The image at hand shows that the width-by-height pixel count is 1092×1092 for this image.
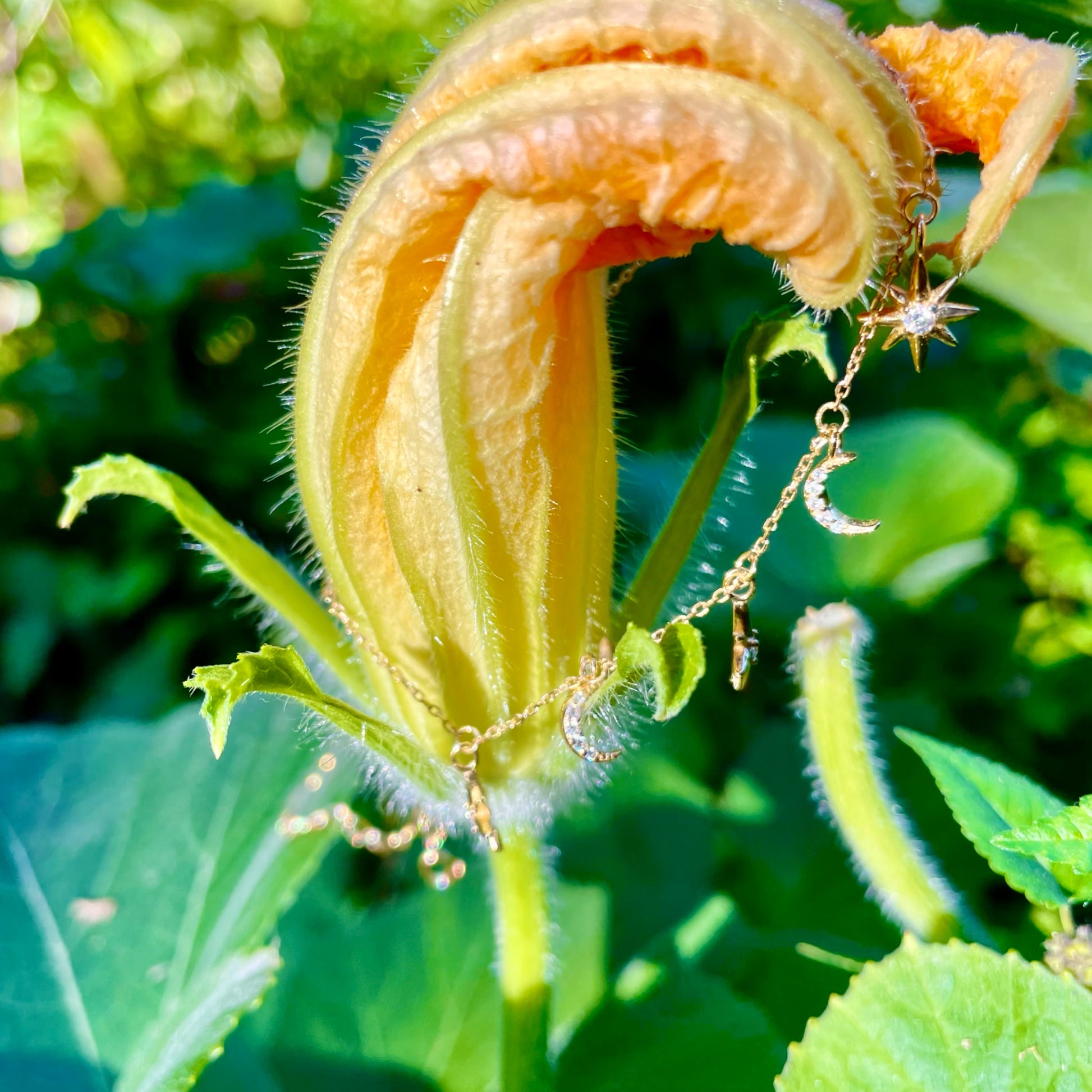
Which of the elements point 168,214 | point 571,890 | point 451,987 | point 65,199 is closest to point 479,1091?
point 451,987

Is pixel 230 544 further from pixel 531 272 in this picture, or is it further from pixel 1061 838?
pixel 1061 838

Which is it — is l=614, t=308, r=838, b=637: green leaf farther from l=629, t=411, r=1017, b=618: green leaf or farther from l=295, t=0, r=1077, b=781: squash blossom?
l=629, t=411, r=1017, b=618: green leaf

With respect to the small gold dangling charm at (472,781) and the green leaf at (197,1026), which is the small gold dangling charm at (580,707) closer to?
the small gold dangling charm at (472,781)

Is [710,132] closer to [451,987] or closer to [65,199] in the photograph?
[451,987]

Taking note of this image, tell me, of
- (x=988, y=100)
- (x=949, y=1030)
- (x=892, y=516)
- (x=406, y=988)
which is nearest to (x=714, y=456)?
(x=988, y=100)

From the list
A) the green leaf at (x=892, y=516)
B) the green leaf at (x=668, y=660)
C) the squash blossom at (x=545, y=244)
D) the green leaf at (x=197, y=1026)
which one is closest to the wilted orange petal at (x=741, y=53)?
the squash blossom at (x=545, y=244)
